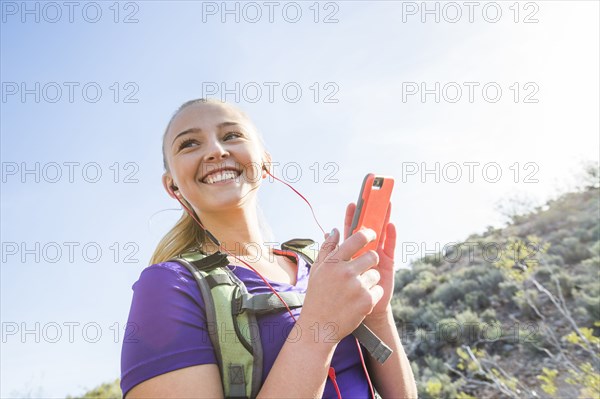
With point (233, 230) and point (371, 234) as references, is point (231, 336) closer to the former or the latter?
point (371, 234)

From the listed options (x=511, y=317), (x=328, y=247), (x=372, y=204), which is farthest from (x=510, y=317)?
(x=328, y=247)

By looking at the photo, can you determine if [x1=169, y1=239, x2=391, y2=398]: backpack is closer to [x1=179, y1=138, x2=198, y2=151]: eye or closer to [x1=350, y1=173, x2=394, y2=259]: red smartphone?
[x1=350, y1=173, x2=394, y2=259]: red smartphone

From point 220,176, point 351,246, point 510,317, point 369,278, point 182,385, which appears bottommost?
point 510,317

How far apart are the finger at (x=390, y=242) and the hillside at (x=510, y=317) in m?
3.55

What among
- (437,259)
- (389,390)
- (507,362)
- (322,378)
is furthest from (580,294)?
(322,378)

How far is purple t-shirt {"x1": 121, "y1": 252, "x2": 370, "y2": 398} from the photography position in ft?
4.67

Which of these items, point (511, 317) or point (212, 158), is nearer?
point (212, 158)

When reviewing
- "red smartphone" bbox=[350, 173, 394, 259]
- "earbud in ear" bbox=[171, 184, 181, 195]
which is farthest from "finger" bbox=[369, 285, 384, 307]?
"earbud in ear" bbox=[171, 184, 181, 195]

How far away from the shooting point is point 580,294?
29.9 ft

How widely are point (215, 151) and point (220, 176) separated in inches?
3.9

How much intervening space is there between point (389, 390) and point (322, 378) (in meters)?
0.61

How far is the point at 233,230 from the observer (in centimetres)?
217

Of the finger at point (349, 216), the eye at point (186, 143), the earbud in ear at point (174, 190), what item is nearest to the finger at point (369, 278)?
the finger at point (349, 216)

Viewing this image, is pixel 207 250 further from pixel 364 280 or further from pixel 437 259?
pixel 437 259
